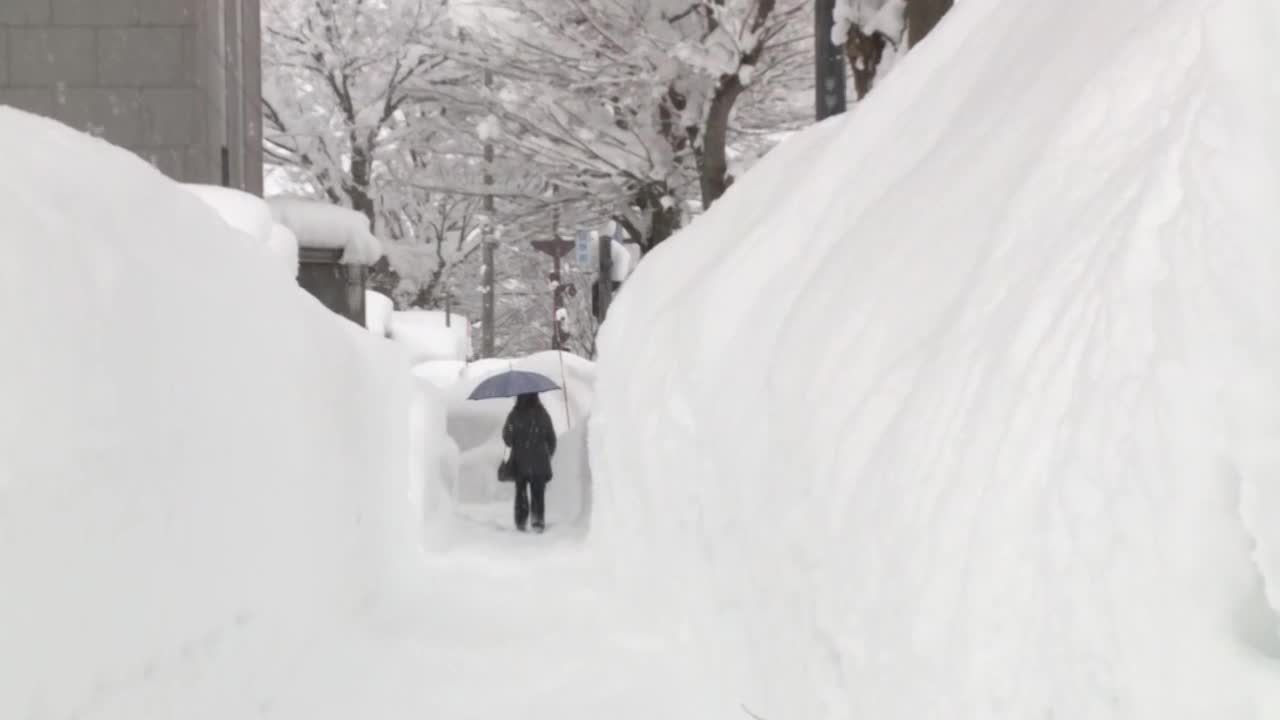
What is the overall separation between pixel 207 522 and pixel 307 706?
4.49 feet

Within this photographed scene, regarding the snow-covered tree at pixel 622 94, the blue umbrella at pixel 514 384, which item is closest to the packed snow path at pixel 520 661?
the blue umbrella at pixel 514 384

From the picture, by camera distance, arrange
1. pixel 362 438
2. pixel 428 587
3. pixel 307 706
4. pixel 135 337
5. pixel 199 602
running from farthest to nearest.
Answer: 1. pixel 428 587
2. pixel 362 438
3. pixel 307 706
4. pixel 199 602
5. pixel 135 337

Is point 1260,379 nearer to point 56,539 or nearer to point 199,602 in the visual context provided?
point 56,539

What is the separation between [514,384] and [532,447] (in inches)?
27.1

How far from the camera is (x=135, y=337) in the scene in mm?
3771

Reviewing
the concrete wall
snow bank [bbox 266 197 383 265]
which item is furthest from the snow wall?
snow bank [bbox 266 197 383 265]

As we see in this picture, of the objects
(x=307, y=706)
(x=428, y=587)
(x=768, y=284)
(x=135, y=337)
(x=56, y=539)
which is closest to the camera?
(x=56, y=539)

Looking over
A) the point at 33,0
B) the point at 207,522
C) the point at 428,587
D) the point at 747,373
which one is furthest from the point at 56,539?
the point at 33,0

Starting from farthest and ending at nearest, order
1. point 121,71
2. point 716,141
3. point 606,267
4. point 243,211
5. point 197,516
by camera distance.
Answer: point 606,267, point 716,141, point 121,71, point 243,211, point 197,516

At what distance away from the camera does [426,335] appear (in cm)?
2516

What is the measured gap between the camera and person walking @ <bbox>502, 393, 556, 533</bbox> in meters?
13.0

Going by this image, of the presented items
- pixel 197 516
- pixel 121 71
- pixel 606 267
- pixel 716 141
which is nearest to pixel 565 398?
pixel 606 267

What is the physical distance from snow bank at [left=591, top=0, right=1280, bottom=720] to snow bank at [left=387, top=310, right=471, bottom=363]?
20.3 meters

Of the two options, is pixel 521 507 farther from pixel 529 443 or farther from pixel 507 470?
pixel 529 443
